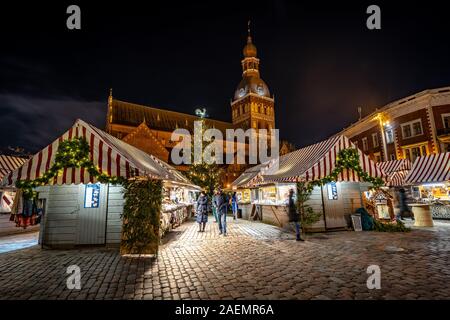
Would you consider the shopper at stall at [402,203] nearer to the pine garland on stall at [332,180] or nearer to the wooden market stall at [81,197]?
the pine garland on stall at [332,180]

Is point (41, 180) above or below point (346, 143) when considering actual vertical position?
below

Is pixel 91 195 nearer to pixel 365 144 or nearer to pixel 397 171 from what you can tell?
pixel 397 171

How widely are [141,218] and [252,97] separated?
Result: 176 ft

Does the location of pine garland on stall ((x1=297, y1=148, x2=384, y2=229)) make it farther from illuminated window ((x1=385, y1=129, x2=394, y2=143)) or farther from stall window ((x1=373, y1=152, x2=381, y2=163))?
stall window ((x1=373, y1=152, x2=381, y2=163))

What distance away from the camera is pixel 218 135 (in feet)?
176

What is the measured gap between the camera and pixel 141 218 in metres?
7.59

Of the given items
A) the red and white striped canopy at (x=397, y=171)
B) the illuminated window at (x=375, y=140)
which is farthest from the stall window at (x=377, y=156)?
the red and white striped canopy at (x=397, y=171)

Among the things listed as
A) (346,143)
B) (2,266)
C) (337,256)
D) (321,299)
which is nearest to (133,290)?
(321,299)

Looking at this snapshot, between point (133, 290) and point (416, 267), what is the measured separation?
254 inches

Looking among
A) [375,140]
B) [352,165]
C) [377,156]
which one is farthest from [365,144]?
[352,165]

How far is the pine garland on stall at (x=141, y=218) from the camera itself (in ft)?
24.4

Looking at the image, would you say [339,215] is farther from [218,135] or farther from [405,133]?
[218,135]

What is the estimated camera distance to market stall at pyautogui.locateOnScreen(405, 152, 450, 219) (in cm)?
1493

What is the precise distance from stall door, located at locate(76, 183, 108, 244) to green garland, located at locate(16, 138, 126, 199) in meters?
0.98
